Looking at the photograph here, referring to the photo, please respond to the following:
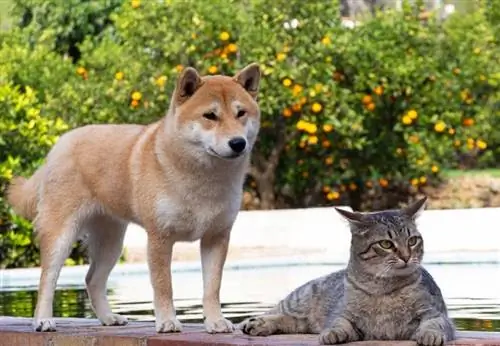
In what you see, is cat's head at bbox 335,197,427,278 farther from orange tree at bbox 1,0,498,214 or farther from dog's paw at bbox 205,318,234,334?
orange tree at bbox 1,0,498,214

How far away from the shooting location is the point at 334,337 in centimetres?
523

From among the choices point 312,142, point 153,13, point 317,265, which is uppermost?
point 153,13

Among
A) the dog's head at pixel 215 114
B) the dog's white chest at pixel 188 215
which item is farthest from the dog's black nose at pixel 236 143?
the dog's white chest at pixel 188 215

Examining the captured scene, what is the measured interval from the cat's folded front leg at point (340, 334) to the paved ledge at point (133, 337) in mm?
64

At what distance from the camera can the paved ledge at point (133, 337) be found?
210 inches

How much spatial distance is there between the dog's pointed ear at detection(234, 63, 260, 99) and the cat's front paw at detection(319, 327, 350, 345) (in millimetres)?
1470

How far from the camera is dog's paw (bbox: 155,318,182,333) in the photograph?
19.9 ft

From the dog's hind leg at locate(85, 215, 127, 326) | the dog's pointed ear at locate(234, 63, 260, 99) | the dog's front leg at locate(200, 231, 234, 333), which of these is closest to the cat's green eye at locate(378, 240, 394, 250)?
the dog's front leg at locate(200, 231, 234, 333)

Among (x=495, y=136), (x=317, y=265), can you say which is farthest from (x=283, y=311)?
(x=495, y=136)

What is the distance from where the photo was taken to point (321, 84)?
15.1 metres

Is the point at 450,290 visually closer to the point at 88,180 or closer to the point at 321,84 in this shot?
the point at 88,180

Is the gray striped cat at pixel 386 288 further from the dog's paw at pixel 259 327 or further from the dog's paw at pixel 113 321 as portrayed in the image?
the dog's paw at pixel 113 321

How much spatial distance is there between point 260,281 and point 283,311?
5.41 meters

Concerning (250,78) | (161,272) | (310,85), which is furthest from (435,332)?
(310,85)
